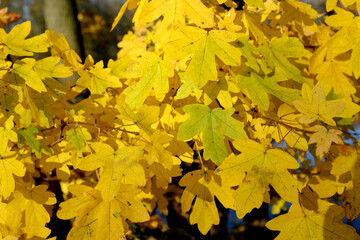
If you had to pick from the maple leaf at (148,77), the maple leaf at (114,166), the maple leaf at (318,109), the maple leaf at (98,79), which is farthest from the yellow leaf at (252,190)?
the maple leaf at (98,79)

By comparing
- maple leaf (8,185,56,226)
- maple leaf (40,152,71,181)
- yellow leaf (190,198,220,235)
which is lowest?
yellow leaf (190,198,220,235)

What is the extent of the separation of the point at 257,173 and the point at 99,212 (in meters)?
0.56

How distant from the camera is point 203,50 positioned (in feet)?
3.34

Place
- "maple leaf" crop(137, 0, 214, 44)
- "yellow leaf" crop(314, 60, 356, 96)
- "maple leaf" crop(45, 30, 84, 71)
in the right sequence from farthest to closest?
"yellow leaf" crop(314, 60, 356, 96) < "maple leaf" crop(45, 30, 84, 71) < "maple leaf" crop(137, 0, 214, 44)

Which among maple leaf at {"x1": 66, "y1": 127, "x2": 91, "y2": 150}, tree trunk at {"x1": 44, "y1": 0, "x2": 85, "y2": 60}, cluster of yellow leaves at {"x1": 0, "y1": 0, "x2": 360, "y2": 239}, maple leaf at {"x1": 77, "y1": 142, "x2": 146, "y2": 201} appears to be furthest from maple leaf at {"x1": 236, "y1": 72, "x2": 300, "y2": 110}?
tree trunk at {"x1": 44, "y1": 0, "x2": 85, "y2": 60}

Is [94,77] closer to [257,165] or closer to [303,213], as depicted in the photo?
[257,165]

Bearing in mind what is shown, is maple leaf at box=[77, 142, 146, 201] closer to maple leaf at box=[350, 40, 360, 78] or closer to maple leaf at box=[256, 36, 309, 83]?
maple leaf at box=[256, 36, 309, 83]

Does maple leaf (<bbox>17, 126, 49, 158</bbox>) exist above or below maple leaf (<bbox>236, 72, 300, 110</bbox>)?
below

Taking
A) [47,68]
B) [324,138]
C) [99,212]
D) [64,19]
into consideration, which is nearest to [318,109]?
[324,138]

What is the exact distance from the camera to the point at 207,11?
1022mm

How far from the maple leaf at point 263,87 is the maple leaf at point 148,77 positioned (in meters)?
0.28

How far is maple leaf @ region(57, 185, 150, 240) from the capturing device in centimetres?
103

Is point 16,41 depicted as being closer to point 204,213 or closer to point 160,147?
point 160,147

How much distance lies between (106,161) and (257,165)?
507mm
